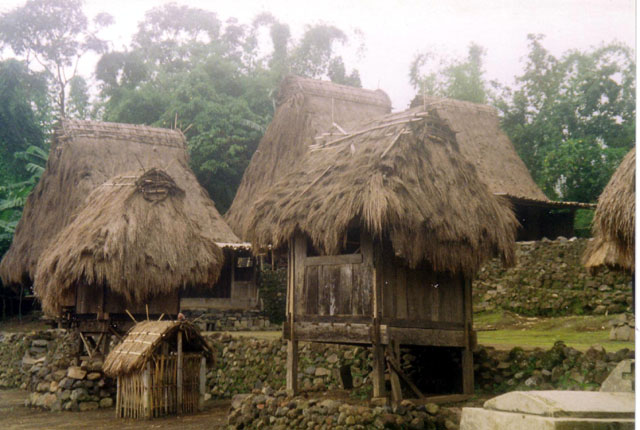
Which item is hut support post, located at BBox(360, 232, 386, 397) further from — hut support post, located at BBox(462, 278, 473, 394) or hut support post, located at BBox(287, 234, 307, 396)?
hut support post, located at BBox(462, 278, 473, 394)

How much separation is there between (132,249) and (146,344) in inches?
105

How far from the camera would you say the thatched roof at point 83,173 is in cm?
1831

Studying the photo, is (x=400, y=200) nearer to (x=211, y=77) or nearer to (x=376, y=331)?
(x=376, y=331)

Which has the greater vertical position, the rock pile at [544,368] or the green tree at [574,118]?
the green tree at [574,118]

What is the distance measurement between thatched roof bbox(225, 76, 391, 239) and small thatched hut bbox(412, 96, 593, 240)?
1865mm

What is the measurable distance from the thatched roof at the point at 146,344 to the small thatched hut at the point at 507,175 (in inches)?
381

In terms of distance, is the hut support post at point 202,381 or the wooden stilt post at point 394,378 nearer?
the wooden stilt post at point 394,378

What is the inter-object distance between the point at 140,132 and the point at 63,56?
10.7 feet

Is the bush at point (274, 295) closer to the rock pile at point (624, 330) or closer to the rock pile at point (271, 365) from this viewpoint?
the rock pile at point (271, 365)

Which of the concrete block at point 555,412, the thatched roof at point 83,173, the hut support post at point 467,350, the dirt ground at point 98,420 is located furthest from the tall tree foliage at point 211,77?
the concrete block at point 555,412

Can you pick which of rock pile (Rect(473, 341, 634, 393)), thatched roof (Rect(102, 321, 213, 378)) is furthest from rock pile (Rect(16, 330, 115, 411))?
rock pile (Rect(473, 341, 634, 393))

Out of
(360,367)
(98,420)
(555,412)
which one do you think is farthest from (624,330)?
(98,420)

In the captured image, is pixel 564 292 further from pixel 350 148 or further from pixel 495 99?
pixel 495 99

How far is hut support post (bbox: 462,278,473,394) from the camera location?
10.2m
